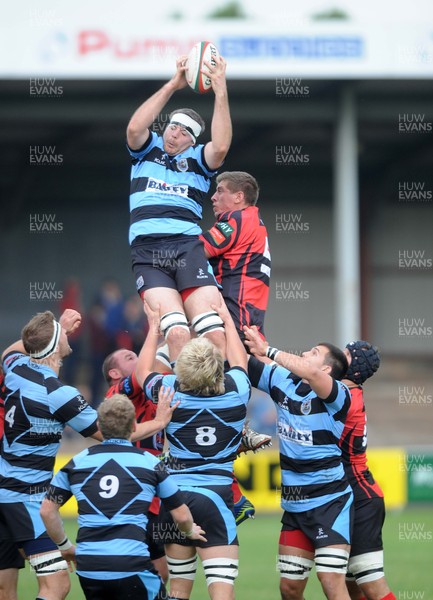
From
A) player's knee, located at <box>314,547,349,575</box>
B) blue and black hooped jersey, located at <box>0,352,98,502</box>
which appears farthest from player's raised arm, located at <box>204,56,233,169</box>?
player's knee, located at <box>314,547,349,575</box>

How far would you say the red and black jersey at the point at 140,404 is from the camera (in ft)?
24.8

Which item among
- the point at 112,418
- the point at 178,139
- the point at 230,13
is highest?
the point at 230,13

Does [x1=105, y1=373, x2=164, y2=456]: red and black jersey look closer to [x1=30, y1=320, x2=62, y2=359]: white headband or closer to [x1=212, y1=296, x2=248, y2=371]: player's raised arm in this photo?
[x1=30, y1=320, x2=62, y2=359]: white headband

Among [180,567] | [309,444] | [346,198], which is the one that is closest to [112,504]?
[180,567]

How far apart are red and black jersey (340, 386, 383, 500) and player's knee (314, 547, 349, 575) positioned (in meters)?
0.64

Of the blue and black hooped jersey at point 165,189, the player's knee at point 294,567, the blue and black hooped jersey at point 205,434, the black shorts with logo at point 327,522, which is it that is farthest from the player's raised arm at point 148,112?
the player's knee at point 294,567

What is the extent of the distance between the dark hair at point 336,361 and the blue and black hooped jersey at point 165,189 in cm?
136

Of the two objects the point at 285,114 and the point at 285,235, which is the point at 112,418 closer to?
the point at 285,114

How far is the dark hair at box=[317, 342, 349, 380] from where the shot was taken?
731 centimetres

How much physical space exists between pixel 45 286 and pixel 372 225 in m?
8.59

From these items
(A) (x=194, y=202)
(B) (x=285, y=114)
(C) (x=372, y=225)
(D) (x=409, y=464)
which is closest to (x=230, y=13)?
(C) (x=372, y=225)

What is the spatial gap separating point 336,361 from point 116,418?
1.99 metres

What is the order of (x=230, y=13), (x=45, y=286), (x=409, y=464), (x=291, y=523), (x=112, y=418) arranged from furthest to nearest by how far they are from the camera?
(x=230, y=13)
(x=45, y=286)
(x=409, y=464)
(x=291, y=523)
(x=112, y=418)

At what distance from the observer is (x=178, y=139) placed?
759 centimetres
